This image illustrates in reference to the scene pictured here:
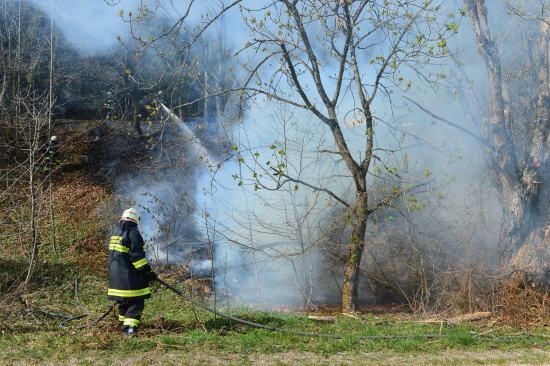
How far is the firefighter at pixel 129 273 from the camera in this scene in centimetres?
712

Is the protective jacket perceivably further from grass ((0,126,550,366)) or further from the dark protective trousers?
grass ((0,126,550,366))

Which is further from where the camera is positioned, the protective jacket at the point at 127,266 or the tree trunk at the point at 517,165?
the tree trunk at the point at 517,165

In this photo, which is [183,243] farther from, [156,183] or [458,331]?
[458,331]

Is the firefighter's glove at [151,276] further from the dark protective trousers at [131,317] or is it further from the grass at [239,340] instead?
the grass at [239,340]

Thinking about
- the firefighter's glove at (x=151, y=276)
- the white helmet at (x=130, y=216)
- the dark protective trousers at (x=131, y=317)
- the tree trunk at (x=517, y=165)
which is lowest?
the dark protective trousers at (x=131, y=317)

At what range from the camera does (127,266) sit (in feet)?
23.8

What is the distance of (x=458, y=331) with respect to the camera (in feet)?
26.3

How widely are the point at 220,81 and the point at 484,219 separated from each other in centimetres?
904

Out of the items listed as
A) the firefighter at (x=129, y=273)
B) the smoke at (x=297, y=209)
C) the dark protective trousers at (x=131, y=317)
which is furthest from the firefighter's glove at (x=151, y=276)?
the smoke at (x=297, y=209)

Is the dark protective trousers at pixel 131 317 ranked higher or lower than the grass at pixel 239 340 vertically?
higher

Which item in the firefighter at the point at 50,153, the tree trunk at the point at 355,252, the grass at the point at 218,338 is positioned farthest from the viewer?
the firefighter at the point at 50,153

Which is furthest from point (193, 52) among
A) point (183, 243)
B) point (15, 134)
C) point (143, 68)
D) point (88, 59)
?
point (183, 243)

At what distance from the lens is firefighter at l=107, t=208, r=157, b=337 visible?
7121 mm

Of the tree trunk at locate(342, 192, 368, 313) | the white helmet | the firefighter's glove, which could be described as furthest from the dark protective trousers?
the tree trunk at locate(342, 192, 368, 313)
